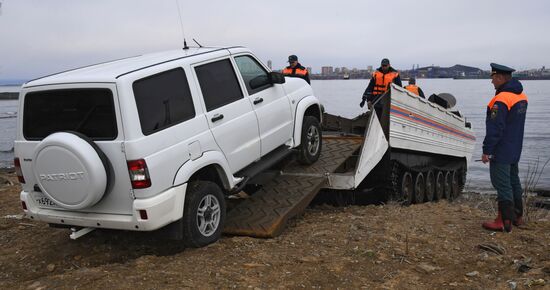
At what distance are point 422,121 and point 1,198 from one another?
7315mm

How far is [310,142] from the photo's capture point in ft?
22.9

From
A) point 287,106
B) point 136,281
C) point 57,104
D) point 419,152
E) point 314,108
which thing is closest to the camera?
point 136,281

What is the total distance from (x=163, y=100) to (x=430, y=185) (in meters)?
6.91

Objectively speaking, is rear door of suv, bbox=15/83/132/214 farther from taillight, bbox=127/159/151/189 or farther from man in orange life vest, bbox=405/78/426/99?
Answer: man in orange life vest, bbox=405/78/426/99

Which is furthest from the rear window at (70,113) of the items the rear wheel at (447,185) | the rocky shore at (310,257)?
the rear wheel at (447,185)

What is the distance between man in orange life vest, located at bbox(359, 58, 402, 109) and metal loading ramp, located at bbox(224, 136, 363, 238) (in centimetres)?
300

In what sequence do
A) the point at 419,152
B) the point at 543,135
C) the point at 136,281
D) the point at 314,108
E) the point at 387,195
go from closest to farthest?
the point at 136,281 < the point at 314,108 < the point at 387,195 < the point at 419,152 < the point at 543,135

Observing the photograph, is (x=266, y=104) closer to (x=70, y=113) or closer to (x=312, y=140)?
(x=312, y=140)

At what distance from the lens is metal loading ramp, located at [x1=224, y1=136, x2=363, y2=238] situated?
536 centimetres

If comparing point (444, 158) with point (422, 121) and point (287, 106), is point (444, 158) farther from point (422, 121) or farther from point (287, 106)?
point (287, 106)

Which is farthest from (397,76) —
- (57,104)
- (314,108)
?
(57,104)

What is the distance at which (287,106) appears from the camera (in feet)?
20.7

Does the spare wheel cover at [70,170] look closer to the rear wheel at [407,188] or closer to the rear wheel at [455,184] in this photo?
the rear wheel at [407,188]

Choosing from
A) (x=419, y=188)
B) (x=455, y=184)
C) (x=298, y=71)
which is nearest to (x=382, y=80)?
(x=298, y=71)
